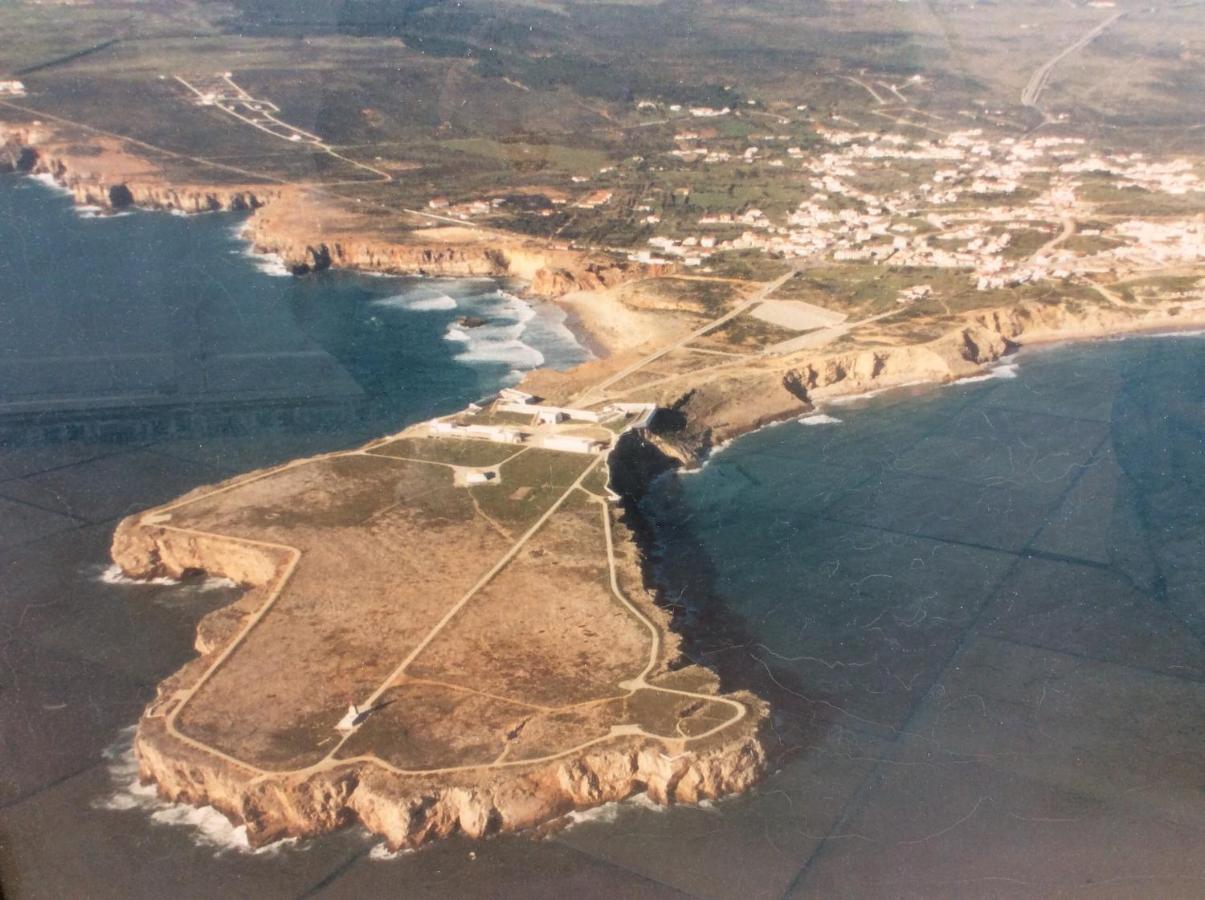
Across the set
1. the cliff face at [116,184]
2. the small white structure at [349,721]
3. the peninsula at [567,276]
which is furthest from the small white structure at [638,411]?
the cliff face at [116,184]

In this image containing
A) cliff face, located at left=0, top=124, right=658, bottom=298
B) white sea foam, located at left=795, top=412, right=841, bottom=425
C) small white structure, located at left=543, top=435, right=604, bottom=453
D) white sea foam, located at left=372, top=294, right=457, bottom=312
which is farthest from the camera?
cliff face, located at left=0, top=124, right=658, bottom=298

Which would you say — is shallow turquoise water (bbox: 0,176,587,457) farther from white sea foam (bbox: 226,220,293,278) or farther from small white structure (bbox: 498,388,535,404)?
small white structure (bbox: 498,388,535,404)

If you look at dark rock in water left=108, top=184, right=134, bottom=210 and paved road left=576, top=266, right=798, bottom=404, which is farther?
dark rock in water left=108, top=184, right=134, bottom=210

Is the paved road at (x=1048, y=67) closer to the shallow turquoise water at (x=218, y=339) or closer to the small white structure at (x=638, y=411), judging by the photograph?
the shallow turquoise water at (x=218, y=339)

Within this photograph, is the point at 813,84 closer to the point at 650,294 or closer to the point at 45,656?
the point at 650,294

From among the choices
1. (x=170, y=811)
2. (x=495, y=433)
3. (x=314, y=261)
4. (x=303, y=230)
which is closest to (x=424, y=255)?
(x=314, y=261)

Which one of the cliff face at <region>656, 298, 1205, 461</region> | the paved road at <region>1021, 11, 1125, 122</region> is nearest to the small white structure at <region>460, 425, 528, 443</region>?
the cliff face at <region>656, 298, 1205, 461</region>

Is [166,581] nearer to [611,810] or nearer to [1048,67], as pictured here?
[611,810]

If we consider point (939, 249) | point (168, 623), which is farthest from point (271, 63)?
point (168, 623)
